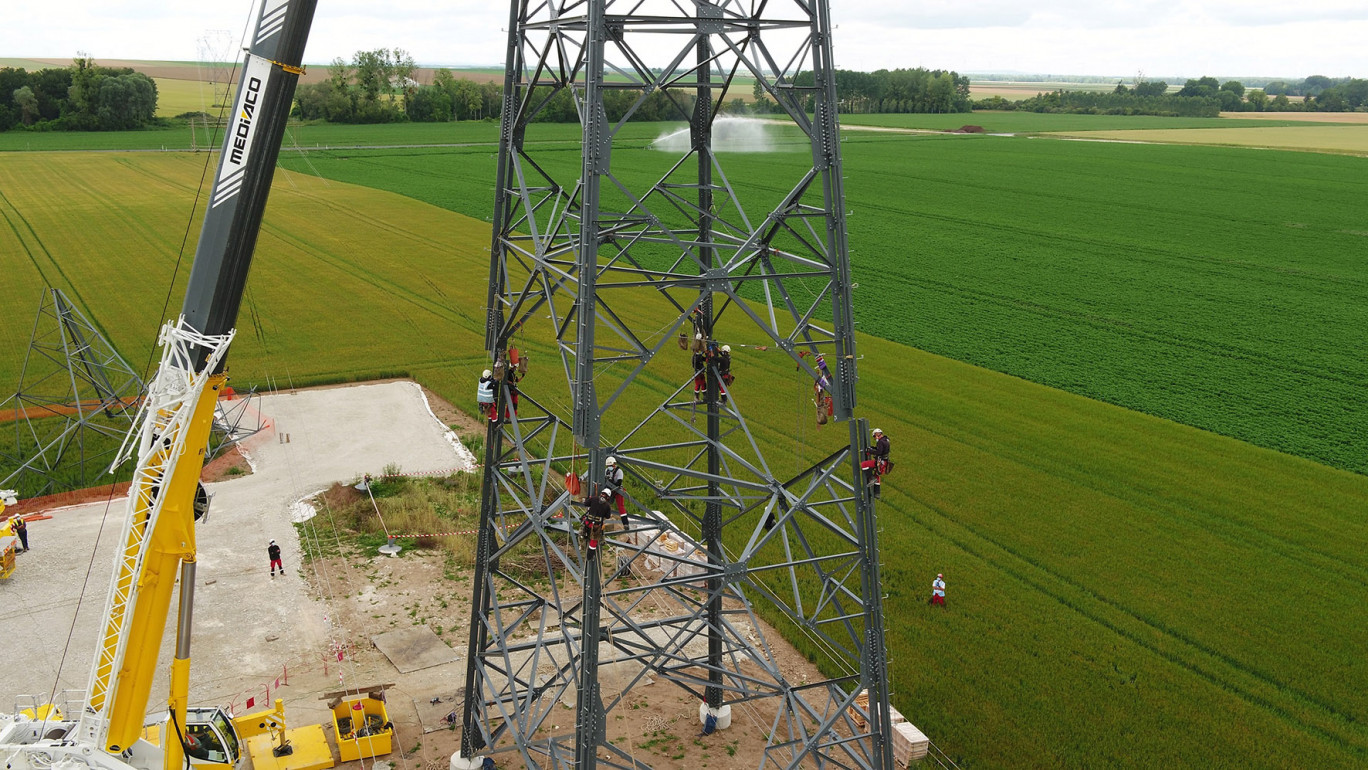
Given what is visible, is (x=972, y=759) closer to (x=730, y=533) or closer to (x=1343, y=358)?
(x=730, y=533)

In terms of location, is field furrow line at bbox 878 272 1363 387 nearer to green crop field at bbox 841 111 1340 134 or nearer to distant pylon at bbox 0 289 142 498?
distant pylon at bbox 0 289 142 498

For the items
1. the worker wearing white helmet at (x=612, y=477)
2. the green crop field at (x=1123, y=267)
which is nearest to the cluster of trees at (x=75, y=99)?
the green crop field at (x=1123, y=267)

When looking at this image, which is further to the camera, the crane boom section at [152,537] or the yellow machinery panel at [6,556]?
the yellow machinery panel at [6,556]

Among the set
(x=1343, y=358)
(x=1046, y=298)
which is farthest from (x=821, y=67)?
(x=1046, y=298)

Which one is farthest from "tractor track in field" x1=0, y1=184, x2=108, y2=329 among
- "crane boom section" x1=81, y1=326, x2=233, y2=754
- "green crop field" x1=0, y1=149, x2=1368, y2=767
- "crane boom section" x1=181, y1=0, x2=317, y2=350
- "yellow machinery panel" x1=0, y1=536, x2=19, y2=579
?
"crane boom section" x1=181, y1=0, x2=317, y2=350

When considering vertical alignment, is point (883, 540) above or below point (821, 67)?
below

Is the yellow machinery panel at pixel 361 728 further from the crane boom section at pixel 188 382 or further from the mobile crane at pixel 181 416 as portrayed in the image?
the crane boom section at pixel 188 382
